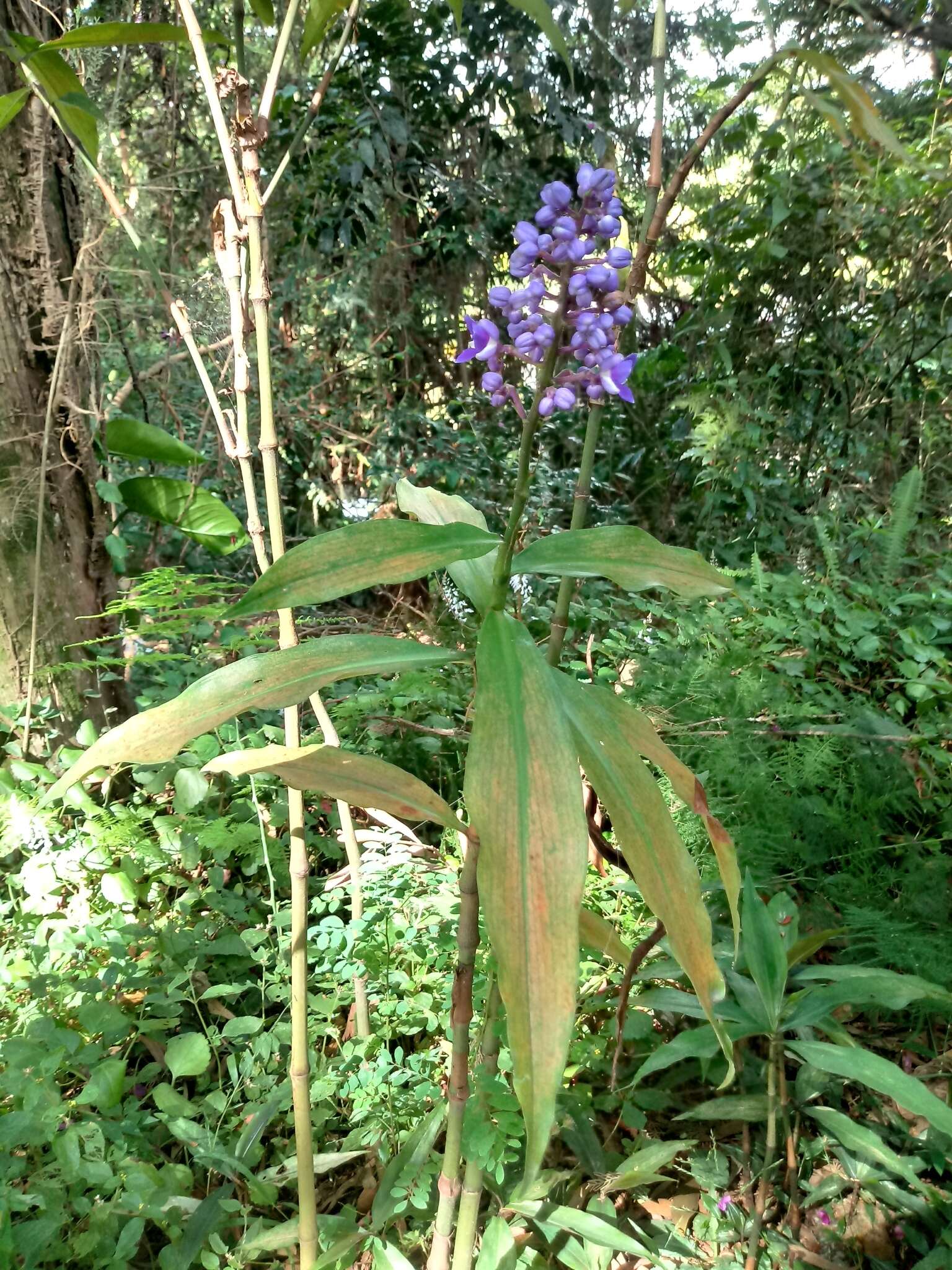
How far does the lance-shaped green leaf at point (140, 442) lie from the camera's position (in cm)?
200

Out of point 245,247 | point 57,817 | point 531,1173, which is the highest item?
point 245,247

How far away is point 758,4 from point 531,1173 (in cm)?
98

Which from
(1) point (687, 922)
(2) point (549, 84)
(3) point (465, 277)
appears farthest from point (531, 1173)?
(3) point (465, 277)

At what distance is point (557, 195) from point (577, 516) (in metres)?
0.31

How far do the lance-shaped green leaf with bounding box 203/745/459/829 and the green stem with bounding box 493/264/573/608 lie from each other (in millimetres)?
215

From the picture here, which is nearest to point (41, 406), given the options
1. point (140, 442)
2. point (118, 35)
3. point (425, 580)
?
point (140, 442)

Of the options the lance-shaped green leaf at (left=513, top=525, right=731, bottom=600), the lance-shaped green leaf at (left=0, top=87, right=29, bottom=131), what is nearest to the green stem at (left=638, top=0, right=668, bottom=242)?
the lance-shaped green leaf at (left=513, top=525, right=731, bottom=600)

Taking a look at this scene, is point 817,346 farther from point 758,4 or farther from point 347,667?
point 347,667

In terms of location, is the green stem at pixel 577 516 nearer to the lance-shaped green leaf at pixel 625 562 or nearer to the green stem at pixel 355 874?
the lance-shaped green leaf at pixel 625 562

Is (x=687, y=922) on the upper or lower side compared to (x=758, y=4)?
lower

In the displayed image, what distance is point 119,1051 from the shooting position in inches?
53.2

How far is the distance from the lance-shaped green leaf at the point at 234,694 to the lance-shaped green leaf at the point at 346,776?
0.04m

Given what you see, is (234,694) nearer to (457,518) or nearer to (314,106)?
(457,518)

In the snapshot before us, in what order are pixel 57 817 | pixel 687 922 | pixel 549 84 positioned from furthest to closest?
pixel 549 84
pixel 57 817
pixel 687 922
